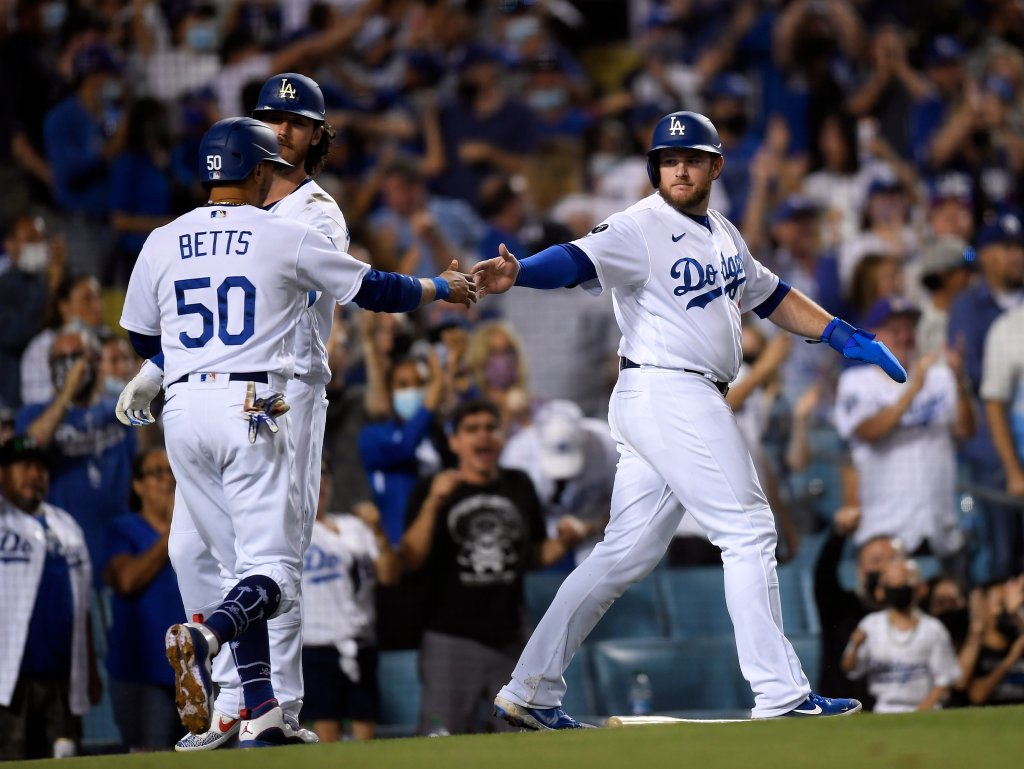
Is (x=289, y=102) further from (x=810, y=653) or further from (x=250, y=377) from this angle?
(x=810, y=653)

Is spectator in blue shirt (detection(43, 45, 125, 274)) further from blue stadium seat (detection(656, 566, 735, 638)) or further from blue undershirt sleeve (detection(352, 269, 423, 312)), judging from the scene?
blue undershirt sleeve (detection(352, 269, 423, 312))

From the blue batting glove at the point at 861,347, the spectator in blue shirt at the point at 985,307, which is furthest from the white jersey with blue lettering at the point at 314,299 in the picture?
the spectator in blue shirt at the point at 985,307

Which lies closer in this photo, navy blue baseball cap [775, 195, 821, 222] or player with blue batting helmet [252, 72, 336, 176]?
player with blue batting helmet [252, 72, 336, 176]

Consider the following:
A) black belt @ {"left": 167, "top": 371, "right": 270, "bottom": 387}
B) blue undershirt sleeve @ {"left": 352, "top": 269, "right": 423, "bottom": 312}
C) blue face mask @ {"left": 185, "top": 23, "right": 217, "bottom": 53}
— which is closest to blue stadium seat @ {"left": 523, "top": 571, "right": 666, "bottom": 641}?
blue undershirt sleeve @ {"left": 352, "top": 269, "right": 423, "bottom": 312}

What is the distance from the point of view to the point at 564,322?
8.48m

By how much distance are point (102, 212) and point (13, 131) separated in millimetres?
853

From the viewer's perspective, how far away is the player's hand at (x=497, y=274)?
486 cm

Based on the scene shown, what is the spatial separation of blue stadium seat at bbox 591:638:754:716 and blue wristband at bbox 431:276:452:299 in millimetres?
3126

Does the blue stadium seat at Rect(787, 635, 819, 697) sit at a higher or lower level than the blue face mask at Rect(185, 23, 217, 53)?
lower

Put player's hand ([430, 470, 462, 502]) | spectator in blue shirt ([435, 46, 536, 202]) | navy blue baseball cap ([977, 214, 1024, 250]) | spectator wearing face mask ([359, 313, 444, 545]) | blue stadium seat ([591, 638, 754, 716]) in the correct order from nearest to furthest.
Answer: player's hand ([430, 470, 462, 502]) → blue stadium seat ([591, 638, 754, 716]) → spectator wearing face mask ([359, 313, 444, 545]) → navy blue baseball cap ([977, 214, 1024, 250]) → spectator in blue shirt ([435, 46, 536, 202])

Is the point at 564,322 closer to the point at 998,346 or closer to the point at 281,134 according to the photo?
the point at 998,346

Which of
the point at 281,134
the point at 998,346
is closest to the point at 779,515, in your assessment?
the point at 998,346

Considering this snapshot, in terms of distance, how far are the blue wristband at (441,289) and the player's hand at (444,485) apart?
263 cm

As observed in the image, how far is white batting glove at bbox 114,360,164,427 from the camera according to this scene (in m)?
4.95
